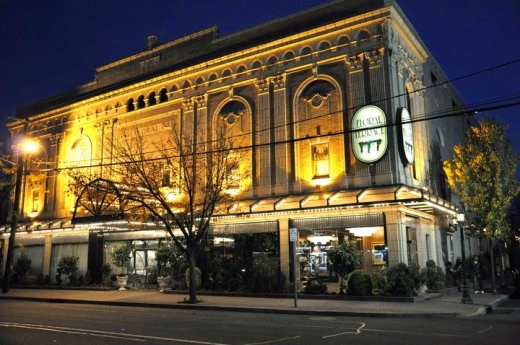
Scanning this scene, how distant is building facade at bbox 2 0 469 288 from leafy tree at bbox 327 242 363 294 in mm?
1605

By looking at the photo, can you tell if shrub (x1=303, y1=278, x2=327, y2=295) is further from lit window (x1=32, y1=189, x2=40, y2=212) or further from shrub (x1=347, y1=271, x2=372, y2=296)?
lit window (x1=32, y1=189, x2=40, y2=212)

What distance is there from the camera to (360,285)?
2183cm

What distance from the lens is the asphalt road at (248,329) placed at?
37.2 ft

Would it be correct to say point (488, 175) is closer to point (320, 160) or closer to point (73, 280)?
point (320, 160)

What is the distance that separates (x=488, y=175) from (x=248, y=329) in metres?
21.7

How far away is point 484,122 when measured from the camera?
100ft

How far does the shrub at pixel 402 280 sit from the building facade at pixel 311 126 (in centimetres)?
131

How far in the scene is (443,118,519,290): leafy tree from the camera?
2956 centimetres

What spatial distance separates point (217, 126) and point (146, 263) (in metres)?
10.3

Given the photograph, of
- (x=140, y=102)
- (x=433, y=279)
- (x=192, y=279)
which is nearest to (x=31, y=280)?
(x=140, y=102)

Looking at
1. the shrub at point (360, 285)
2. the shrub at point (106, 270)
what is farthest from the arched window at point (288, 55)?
the shrub at point (106, 270)

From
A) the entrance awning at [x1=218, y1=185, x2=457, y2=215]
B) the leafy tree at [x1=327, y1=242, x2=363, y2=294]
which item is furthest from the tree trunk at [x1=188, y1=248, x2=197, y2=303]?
the leafy tree at [x1=327, y1=242, x2=363, y2=294]

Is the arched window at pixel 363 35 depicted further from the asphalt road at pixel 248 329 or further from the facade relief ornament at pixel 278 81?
the asphalt road at pixel 248 329

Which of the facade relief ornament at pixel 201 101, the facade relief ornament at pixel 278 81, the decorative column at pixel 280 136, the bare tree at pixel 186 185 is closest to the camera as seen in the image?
the bare tree at pixel 186 185
